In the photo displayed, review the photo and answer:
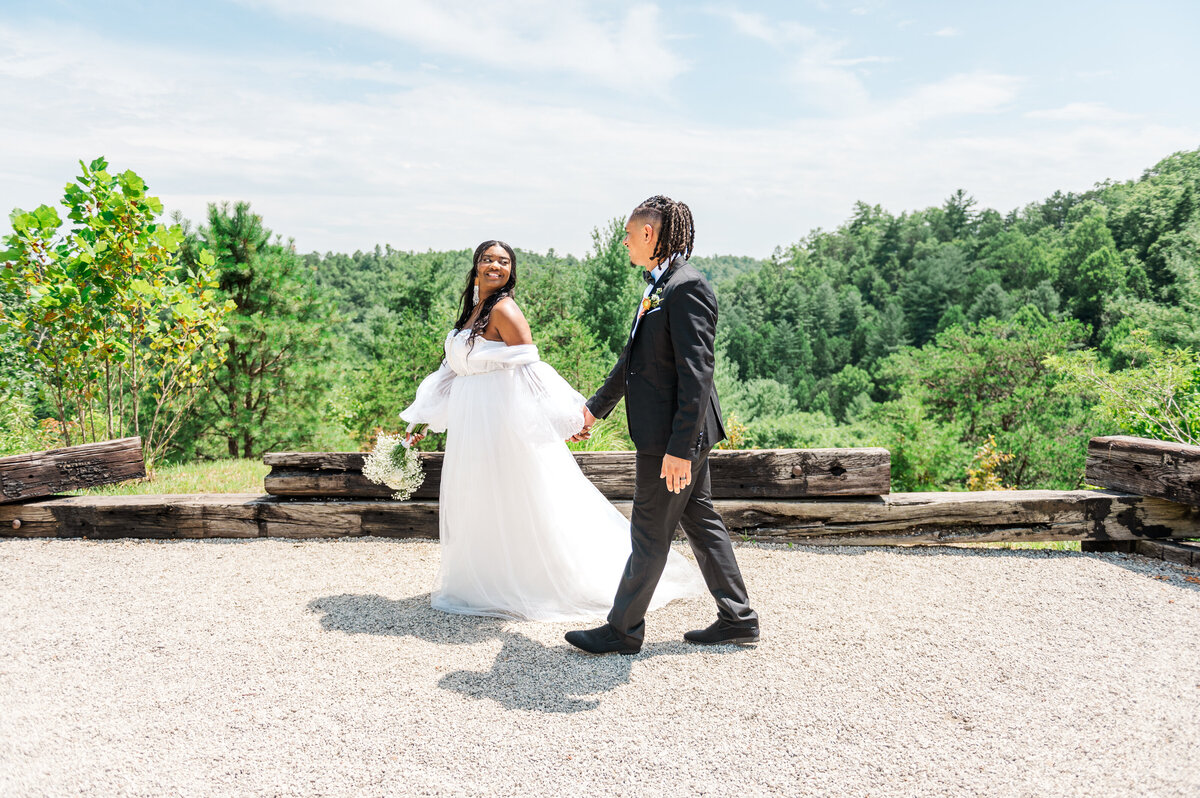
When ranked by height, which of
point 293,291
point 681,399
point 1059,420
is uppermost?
point 293,291

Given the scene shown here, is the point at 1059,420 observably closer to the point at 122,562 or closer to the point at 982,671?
the point at 982,671

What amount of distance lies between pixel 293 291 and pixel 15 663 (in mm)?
9744

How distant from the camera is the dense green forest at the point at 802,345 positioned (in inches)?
399

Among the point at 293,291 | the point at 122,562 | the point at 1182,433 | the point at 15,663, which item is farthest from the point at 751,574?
the point at 293,291

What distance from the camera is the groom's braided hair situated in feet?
11.2

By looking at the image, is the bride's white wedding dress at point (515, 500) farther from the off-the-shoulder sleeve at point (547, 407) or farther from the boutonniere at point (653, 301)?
the boutonniere at point (653, 301)

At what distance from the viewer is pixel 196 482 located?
26.1 feet

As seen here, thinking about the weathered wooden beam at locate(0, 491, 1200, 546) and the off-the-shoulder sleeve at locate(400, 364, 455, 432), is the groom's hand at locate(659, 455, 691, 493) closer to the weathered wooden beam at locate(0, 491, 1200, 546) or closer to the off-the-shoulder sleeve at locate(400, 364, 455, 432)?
the off-the-shoulder sleeve at locate(400, 364, 455, 432)

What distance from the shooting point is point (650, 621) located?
401 centimetres

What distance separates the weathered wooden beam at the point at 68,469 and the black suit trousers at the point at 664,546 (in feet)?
15.5

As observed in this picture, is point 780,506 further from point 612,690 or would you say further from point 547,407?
point 612,690

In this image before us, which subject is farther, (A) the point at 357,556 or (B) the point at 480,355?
(A) the point at 357,556

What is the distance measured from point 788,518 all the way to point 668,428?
223 centimetres

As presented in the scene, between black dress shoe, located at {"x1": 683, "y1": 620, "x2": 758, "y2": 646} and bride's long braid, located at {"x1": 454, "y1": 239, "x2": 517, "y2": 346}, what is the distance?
194 centimetres
